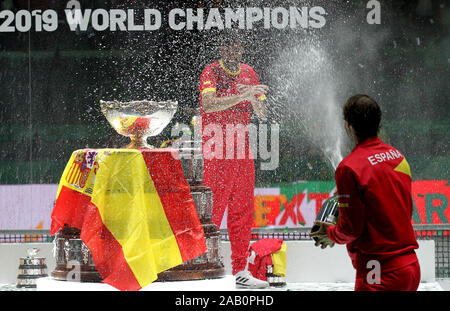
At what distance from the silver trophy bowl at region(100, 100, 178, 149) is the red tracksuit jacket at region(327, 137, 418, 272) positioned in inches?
59.3

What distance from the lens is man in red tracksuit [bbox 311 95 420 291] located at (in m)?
2.16

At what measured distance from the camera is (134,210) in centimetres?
321

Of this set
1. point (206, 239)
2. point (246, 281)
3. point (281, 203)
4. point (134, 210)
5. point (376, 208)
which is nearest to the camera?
point (376, 208)

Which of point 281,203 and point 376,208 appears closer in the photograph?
point 376,208

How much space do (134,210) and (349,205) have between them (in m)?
1.26

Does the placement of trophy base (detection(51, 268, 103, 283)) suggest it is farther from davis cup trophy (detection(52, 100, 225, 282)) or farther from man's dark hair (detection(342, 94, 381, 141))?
man's dark hair (detection(342, 94, 381, 141))

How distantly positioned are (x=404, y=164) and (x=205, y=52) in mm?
2424

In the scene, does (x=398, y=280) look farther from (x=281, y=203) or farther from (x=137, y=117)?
(x=281, y=203)

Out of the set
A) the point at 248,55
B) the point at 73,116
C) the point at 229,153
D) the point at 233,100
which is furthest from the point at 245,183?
the point at 73,116

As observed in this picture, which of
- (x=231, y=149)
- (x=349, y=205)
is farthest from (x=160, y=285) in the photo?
(x=349, y=205)

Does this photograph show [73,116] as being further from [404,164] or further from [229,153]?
[404,164]

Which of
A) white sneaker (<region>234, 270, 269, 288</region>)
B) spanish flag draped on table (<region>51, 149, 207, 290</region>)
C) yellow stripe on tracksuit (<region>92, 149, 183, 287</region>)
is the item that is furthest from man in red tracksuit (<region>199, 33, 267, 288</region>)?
yellow stripe on tracksuit (<region>92, 149, 183, 287</region>)

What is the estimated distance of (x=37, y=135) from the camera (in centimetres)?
472
